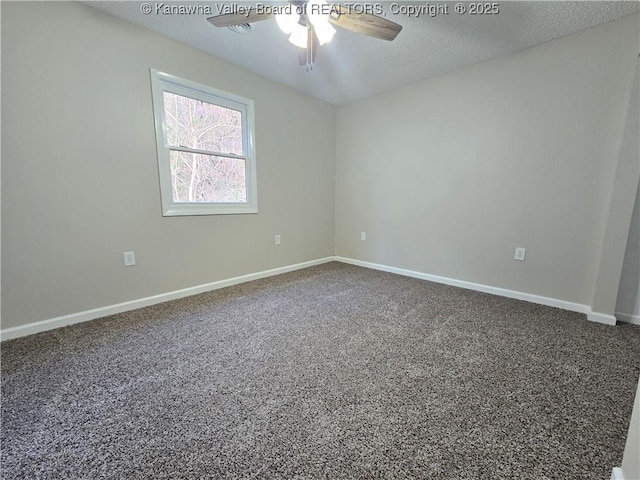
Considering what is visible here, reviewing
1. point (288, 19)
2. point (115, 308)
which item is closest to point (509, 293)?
point (288, 19)

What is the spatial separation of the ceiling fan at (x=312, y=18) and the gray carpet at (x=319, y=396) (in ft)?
6.46

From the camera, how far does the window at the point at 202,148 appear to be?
2.32 metres

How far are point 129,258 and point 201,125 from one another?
140cm

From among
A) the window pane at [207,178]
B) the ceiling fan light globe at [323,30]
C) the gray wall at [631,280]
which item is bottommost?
the gray wall at [631,280]

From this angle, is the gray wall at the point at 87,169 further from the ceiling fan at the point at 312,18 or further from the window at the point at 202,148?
the ceiling fan at the point at 312,18

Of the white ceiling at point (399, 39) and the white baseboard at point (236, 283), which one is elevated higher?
the white ceiling at point (399, 39)

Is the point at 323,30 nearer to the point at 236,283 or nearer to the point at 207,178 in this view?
the point at 207,178

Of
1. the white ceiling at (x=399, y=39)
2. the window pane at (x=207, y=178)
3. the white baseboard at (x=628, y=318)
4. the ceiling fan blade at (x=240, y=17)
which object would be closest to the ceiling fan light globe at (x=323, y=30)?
the ceiling fan blade at (x=240, y=17)

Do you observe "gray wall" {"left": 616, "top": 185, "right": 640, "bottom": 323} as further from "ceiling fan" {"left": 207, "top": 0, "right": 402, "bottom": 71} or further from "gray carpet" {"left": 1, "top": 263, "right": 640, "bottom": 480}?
"ceiling fan" {"left": 207, "top": 0, "right": 402, "bottom": 71}

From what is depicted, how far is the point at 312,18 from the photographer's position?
1549mm

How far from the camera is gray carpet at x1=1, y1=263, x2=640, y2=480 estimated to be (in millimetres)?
956

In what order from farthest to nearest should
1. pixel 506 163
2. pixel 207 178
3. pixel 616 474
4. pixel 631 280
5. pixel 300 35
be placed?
pixel 207 178 < pixel 506 163 < pixel 631 280 < pixel 300 35 < pixel 616 474

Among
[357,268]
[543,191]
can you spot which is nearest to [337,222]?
[357,268]

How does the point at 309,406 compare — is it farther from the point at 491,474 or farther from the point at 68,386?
the point at 68,386
